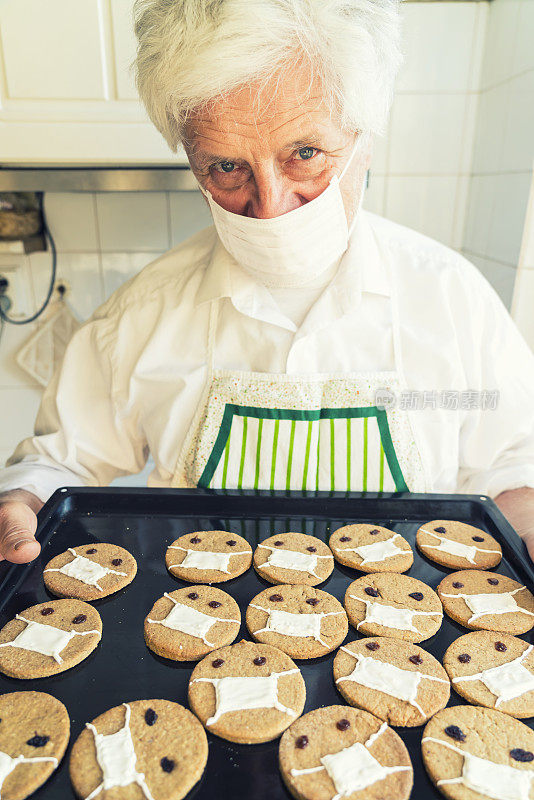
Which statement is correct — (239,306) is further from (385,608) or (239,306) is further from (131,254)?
(131,254)

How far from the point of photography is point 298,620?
95 cm

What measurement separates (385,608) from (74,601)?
1.74ft

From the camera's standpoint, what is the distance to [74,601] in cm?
98

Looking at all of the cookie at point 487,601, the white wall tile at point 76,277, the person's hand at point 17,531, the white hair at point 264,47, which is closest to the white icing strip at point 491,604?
the cookie at point 487,601

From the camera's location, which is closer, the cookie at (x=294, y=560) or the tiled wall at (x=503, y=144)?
the cookie at (x=294, y=560)

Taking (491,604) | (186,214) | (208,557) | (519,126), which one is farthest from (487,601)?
(186,214)

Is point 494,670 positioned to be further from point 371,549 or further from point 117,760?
point 117,760

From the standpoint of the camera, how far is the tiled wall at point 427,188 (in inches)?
73.0

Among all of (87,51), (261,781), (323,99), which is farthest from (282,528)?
(87,51)

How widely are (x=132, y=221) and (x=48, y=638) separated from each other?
1.67 m

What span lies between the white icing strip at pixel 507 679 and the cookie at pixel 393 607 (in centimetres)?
11

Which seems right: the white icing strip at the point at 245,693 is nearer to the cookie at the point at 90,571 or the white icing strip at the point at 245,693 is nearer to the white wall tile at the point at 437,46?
the cookie at the point at 90,571

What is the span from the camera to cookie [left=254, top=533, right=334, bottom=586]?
104 cm

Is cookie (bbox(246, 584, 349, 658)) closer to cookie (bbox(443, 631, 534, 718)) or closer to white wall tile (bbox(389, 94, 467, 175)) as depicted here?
cookie (bbox(443, 631, 534, 718))
